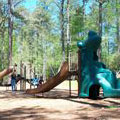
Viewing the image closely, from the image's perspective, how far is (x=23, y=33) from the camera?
63844 millimetres

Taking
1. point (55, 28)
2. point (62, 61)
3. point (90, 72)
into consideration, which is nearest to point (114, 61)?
point (55, 28)

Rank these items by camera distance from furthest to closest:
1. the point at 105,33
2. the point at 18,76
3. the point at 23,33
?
the point at 23,33
the point at 105,33
the point at 18,76

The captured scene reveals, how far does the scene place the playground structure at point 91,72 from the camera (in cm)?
1358

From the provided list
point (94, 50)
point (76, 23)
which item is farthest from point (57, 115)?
point (76, 23)

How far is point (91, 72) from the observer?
14078 millimetres

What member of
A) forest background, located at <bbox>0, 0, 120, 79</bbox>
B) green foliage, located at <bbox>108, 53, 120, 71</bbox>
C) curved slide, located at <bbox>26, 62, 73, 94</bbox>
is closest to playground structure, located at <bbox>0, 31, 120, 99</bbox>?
curved slide, located at <bbox>26, 62, 73, 94</bbox>

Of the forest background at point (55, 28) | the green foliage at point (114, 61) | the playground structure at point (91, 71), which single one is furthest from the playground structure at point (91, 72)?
the green foliage at point (114, 61)

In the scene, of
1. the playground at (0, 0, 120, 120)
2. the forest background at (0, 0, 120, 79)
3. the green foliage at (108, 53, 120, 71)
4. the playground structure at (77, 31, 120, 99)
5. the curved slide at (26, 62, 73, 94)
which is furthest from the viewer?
the green foliage at (108, 53, 120, 71)

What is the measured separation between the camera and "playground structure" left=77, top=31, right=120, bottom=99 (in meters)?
13.6

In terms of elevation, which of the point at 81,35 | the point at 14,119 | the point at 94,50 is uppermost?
the point at 81,35

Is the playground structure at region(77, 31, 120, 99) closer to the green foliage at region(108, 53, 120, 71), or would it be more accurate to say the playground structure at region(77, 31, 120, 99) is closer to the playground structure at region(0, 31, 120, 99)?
the playground structure at region(0, 31, 120, 99)

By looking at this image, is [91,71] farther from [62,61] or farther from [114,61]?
[114,61]

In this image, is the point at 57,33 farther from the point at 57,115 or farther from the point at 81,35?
the point at 57,115

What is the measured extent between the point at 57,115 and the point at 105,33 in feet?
141
